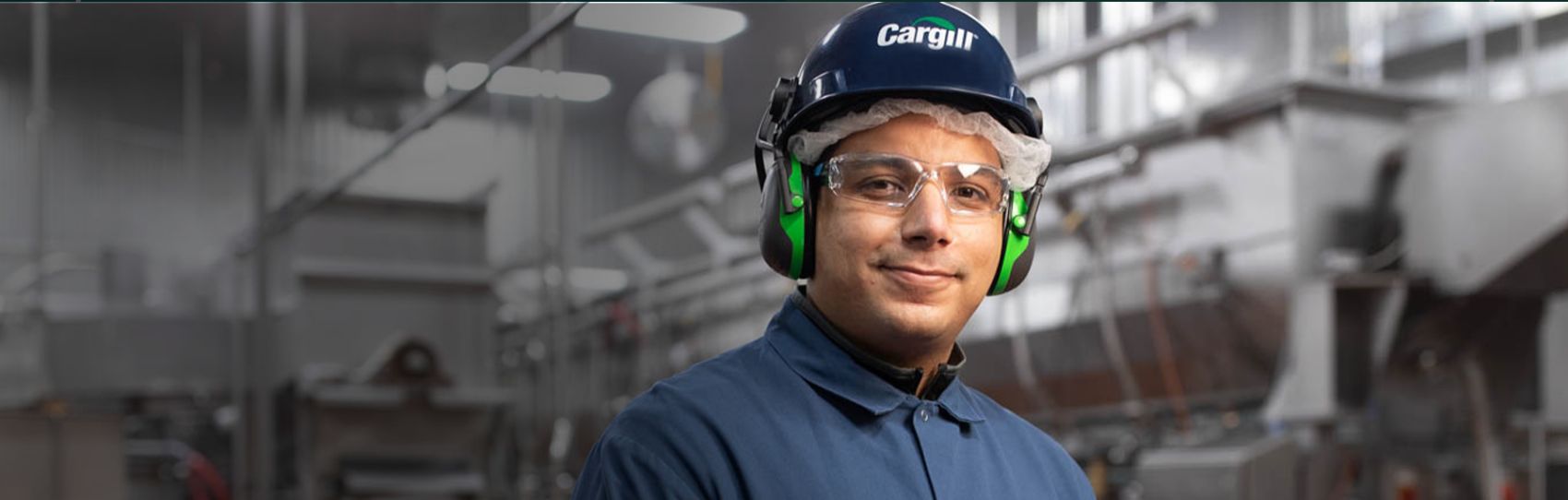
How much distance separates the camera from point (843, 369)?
4.09 ft

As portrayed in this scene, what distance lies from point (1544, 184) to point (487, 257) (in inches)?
101

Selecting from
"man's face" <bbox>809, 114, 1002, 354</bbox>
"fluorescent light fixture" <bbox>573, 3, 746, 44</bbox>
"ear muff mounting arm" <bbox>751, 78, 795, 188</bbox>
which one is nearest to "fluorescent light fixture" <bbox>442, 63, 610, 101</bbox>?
"fluorescent light fixture" <bbox>573, 3, 746, 44</bbox>

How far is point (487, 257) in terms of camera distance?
3.85 m

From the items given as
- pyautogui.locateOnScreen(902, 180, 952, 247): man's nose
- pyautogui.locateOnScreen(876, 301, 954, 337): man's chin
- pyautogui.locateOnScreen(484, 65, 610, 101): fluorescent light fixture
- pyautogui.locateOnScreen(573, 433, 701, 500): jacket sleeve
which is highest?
pyautogui.locateOnScreen(484, 65, 610, 101): fluorescent light fixture

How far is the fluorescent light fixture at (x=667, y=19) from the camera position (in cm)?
313

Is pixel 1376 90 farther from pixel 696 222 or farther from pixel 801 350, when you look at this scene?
pixel 801 350

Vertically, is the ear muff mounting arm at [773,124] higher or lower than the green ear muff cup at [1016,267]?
higher

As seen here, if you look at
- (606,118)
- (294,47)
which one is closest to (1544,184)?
(606,118)

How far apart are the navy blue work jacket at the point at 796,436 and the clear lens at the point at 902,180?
0.39 ft

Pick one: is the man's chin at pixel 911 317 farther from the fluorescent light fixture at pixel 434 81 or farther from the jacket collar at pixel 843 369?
the fluorescent light fixture at pixel 434 81

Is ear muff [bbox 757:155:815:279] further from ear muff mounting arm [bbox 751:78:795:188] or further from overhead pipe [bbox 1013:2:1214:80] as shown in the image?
overhead pipe [bbox 1013:2:1214:80]

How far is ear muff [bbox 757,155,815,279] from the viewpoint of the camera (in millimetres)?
1252

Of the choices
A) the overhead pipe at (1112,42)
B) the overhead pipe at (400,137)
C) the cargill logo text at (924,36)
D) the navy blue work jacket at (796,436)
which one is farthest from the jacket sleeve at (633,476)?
the overhead pipe at (1112,42)

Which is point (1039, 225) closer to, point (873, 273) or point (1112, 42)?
point (1112, 42)
